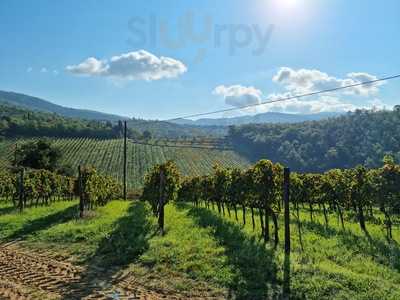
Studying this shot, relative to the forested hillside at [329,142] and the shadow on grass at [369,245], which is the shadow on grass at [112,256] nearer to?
the shadow on grass at [369,245]

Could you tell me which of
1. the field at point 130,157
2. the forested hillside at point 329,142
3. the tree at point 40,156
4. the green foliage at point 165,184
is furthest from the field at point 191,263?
the forested hillside at point 329,142

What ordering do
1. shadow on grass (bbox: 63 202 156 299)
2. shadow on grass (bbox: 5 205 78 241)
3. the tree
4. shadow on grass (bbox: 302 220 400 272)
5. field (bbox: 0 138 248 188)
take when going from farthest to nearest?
field (bbox: 0 138 248 188), the tree, shadow on grass (bbox: 5 205 78 241), shadow on grass (bbox: 302 220 400 272), shadow on grass (bbox: 63 202 156 299)

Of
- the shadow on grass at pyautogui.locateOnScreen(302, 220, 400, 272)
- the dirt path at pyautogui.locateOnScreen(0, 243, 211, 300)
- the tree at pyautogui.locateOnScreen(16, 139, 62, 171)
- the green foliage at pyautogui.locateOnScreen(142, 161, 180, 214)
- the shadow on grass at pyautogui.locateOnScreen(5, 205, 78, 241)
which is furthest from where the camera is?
the tree at pyautogui.locateOnScreen(16, 139, 62, 171)

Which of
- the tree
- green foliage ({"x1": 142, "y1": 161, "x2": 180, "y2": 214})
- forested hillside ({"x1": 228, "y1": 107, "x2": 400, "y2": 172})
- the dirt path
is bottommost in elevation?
the dirt path

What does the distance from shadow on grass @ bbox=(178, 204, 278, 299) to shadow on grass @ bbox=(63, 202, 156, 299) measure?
3.25m

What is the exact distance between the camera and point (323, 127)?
503 ft

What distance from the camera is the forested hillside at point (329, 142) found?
395ft

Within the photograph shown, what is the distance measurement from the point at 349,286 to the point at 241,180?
11.2 m

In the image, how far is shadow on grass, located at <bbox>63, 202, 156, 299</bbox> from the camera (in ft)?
34.1

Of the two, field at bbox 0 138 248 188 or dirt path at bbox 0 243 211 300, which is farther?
field at bbox 0 138 248 188

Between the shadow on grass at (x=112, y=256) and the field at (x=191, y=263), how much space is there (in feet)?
0.10

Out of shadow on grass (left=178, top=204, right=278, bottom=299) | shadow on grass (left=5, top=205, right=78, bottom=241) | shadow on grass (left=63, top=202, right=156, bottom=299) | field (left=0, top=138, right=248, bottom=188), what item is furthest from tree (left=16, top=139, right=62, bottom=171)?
shadow on grass (left=178, top=204, right=278, bottom=299)

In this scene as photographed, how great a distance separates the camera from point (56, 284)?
1057 cm

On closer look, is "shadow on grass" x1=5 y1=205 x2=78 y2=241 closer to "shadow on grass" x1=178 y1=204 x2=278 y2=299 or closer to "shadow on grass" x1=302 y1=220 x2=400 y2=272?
"shadow on grass" x1=178 y1=204 x2=278 y2=299
